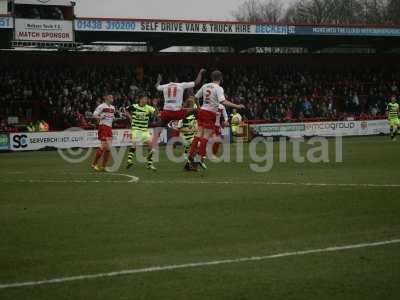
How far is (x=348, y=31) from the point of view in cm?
5138

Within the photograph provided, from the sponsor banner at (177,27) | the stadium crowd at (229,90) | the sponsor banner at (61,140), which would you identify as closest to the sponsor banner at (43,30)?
the sponsor banner at (177,27)

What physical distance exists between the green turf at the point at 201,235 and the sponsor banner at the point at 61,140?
20.4 m

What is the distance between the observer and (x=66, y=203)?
43.7ft

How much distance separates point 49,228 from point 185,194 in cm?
410

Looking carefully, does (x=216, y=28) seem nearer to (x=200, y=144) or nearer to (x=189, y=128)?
(x=189, y=128)

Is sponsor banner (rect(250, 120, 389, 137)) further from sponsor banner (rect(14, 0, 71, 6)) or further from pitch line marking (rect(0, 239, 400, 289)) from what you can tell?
pitch line marking (rect(0, 239, 400, 289))

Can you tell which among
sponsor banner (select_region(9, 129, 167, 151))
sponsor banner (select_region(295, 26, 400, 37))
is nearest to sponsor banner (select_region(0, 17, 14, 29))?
sponsor banner (select_region(9, 129, 167, 151))

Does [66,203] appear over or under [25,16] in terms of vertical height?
under

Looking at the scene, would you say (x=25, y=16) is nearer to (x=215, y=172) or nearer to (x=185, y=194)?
(x=215, y=172)

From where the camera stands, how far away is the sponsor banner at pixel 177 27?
4375cm

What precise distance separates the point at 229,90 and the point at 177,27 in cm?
614

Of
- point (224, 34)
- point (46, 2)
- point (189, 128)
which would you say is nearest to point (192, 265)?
point (189, 128)

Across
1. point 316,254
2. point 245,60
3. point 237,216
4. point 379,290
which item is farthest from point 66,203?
point 245,60

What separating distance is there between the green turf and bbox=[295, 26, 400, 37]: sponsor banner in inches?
1333
